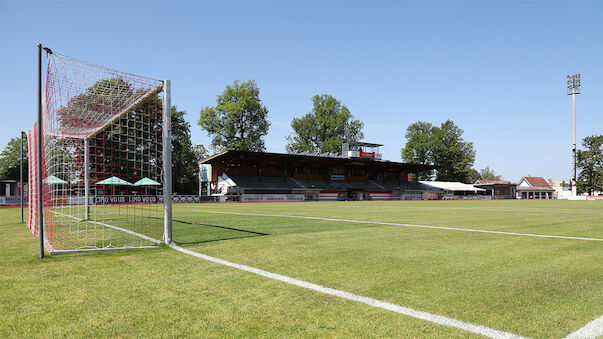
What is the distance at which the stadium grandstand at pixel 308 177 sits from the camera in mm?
50375

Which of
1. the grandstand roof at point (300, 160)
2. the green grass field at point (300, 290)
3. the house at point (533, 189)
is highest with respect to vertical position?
the grandstand roof at point (300, 160)

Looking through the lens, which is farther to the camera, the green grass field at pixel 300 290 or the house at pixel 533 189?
the house at pixel 533 189

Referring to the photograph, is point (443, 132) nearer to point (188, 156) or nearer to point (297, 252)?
point (188, 156)

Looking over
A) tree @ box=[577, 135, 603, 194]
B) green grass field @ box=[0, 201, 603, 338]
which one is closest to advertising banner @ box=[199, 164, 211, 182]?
green grass field @ box=[0, 201, 603, 338]

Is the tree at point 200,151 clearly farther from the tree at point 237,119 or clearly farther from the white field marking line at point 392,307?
the white field marking line at point 392,307

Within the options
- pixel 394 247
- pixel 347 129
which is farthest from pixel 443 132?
pixel 394 247

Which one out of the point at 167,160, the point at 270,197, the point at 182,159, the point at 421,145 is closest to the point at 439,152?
the point at 421,145

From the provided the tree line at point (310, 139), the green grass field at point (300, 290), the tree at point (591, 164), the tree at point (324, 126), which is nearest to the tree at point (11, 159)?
the tree line at point (310, 139)

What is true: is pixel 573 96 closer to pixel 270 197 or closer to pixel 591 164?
pixel 591 164

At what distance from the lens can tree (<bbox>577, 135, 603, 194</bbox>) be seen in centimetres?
8688

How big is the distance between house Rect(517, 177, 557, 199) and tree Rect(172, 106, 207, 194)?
258ft

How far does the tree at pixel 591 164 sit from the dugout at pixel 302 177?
47654mm

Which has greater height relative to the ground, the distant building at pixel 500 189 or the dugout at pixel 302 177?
the dugout at pixel 302 177

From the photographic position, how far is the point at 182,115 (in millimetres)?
57656
